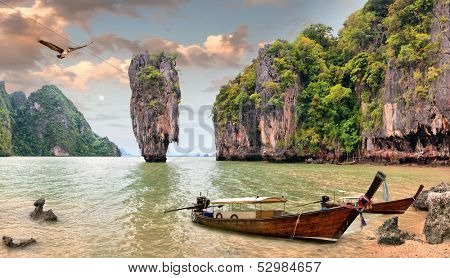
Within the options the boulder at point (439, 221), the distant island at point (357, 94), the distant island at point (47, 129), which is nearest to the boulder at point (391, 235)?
the boulder at point (439, 221)

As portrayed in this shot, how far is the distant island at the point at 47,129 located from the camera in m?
126

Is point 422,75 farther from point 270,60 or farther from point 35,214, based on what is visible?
point 35,214

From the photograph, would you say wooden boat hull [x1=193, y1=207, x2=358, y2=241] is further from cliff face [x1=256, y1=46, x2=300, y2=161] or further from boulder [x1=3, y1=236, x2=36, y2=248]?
cliff face [x1=256, y1=46, x2=300, y2=161]

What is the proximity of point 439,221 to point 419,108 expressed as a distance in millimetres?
30954

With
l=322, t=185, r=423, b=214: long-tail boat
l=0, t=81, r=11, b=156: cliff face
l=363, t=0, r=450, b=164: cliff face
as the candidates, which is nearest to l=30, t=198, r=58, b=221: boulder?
l=322, t=185, r=423, b=214: long-tail boat

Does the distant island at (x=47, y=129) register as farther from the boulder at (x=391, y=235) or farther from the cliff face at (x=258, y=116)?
the boulder at (x=391, y=235)

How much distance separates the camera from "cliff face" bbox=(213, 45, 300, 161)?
50.2m

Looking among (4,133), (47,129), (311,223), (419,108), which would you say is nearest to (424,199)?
(311,223)

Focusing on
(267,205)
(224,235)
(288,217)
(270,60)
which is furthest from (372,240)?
(270,60)

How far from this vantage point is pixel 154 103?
5609cm

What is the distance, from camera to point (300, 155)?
4894 centimetres

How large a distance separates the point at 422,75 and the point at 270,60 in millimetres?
23426

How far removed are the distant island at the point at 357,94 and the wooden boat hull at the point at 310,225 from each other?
99.8 feet

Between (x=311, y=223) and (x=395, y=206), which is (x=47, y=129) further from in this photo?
(x=311, y=223)
